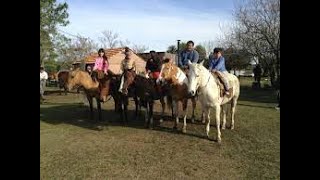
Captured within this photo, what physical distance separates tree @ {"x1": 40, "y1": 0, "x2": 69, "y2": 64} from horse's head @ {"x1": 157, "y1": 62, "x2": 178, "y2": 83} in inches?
802

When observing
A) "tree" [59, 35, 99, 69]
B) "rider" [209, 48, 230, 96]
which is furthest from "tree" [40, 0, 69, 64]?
"rider" [209, 48, 230, 96]

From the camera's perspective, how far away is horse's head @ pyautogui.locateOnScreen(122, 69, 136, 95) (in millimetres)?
9812

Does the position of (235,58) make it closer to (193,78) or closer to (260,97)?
(260,97)

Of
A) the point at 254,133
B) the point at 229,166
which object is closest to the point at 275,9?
the point at 254,133

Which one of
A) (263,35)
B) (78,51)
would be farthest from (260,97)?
(78,51)

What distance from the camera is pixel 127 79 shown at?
32.5 ft

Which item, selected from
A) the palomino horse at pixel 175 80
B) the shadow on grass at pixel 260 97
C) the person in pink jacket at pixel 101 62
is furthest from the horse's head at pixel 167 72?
the shadow on grass at pixel 260 97

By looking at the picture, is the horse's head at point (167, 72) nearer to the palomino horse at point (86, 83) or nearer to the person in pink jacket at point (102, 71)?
the palomino horse at point (86, 83)

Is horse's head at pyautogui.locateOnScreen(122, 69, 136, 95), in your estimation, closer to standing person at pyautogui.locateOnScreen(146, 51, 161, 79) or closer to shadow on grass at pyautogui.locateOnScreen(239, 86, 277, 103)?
standing person at pyautogui.locateOnScreen(146, 51, 161, 79)

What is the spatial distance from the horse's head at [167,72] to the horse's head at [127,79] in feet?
4.17

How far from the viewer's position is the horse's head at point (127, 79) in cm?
981
